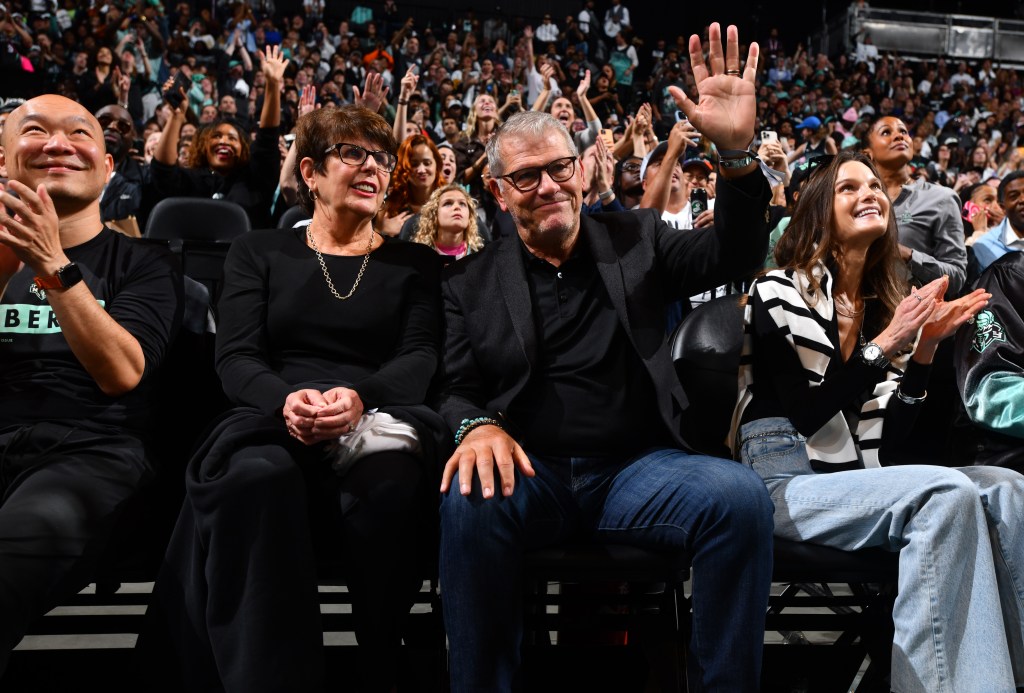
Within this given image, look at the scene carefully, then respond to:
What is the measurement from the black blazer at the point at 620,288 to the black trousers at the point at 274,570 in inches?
11.3

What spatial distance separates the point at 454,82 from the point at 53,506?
928 centimetres

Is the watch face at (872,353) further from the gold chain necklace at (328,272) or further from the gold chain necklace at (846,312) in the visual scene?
the gold chain necklace at (328,272)

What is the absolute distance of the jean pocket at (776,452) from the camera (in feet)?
6.13

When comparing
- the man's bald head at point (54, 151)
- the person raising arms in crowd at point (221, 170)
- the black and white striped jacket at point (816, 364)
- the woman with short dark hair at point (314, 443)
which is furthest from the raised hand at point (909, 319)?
the person raising arms in crowd at point (221, 170)

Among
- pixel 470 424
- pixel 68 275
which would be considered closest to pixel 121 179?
pixel 68 275

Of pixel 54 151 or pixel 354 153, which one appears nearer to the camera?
pixel 54 151

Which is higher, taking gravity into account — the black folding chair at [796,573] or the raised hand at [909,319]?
the raised hand at [909,319]

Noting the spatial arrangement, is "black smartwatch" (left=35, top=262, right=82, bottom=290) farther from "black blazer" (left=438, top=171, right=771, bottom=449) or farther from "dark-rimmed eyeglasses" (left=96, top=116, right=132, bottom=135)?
"dark-rimmed eyeglasses" (left=96, top=116, right=132, bottom=135)

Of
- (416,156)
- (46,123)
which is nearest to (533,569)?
(46,123)

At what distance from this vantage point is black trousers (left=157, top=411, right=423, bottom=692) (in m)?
1.51

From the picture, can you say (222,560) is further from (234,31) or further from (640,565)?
(234,31)

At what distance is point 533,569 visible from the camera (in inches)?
62.3

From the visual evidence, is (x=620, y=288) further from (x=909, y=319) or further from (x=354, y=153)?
(x=354, y=153)

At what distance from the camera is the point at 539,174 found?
189cm
